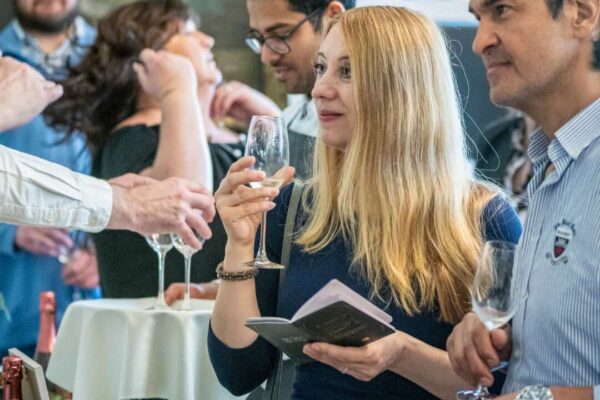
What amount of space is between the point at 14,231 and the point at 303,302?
8.97ft

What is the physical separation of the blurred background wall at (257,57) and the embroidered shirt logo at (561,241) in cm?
326

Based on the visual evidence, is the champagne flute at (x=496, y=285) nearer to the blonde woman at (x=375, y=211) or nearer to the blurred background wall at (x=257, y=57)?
the blonde woman at (x=375, y=211)

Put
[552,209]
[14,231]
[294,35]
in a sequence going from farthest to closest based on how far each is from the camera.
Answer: [14,231] → [294,35] → [552,209]

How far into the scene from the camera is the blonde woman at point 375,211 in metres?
2.51


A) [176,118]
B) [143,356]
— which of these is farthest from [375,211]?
[176,118]

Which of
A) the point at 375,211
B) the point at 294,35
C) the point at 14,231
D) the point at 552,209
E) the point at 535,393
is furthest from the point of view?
the point at 14,231

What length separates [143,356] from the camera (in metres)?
3.56

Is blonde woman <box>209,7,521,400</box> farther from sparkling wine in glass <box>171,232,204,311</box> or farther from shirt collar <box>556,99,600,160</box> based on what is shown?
sparkling wine in glass <box>171,232,204,311</box>

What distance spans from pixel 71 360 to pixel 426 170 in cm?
176

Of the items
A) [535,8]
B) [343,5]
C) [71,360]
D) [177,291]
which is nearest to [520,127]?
[343,5]

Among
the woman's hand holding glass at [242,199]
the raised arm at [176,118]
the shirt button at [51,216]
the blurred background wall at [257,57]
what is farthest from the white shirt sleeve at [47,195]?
the blurred background wall at [257,57]

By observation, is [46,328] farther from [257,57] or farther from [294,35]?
[257,57]

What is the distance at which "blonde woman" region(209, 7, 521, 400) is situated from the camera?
251 cm

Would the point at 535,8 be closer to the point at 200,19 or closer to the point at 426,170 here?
the point at 426,170
